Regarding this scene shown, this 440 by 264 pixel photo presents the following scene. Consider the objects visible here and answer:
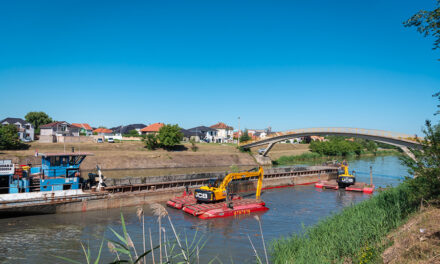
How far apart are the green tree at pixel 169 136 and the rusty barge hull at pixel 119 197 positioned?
31156mm

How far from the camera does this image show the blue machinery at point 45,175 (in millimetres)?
21125

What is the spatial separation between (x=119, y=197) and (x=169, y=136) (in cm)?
4187

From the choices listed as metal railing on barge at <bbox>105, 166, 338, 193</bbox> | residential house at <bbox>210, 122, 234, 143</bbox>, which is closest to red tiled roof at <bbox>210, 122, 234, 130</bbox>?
residential house at <bbox>210, 122, 234, 143</bbox>

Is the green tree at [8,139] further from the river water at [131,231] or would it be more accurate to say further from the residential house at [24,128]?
the river water at [131,231]

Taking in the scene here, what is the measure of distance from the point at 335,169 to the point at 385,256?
4368 cm

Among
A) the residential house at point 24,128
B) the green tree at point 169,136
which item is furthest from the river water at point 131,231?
the residential house at point 24,128

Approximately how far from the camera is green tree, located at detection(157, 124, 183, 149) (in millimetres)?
65688

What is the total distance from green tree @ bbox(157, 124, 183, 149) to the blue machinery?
1618 inches

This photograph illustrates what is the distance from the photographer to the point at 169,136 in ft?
218

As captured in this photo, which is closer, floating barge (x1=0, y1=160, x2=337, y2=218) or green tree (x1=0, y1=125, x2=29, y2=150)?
floating barge (x1=0, y1=160, x2=337, y2=218)

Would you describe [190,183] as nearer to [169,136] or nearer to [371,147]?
[169,136]

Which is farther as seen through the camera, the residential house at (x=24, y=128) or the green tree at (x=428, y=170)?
the residential house at (x=24, y=128)

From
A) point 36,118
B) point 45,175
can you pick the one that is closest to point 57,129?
point 36,118

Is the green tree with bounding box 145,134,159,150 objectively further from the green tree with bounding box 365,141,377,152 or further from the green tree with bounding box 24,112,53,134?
the green tree with bounding box 365,141,377,152
